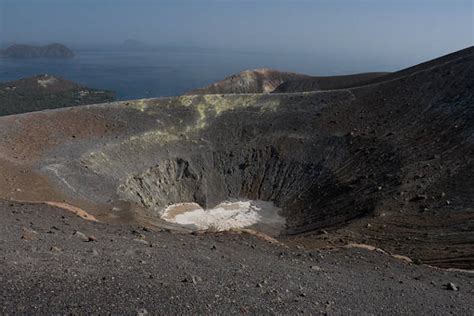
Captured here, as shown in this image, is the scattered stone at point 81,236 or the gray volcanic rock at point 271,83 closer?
the scattered stone at point 81,236

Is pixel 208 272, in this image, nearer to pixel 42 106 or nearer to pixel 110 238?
pixel 110 238

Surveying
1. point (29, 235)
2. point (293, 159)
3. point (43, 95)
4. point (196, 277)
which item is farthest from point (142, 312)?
point (43, 95)

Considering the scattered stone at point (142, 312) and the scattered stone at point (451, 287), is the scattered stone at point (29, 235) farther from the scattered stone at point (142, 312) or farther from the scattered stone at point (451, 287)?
the scattered stone at point (451, 287)

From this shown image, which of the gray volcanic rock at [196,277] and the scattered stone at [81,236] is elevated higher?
the gray volcanic rock at [196,277]

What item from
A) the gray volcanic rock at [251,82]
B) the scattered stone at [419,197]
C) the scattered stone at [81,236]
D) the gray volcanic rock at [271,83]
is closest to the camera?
the scattered stone at [81,236]

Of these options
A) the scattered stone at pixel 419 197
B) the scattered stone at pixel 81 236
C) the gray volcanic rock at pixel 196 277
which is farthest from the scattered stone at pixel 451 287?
the scattered stone at pixel 81 236

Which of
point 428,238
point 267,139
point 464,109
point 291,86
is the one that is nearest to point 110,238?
point 428,238

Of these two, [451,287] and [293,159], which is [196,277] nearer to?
[451,287]

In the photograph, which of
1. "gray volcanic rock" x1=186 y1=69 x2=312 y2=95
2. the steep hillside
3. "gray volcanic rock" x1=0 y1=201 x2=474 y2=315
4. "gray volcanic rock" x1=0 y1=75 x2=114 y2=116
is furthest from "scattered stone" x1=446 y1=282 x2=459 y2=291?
"gray volcanic rock" x1=0 y1=75 x2=114 y2=116
